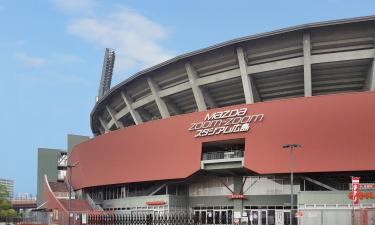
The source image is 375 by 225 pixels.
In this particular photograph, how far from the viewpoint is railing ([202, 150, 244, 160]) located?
53.0 metres

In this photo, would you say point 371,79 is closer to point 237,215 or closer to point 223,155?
point 223,155

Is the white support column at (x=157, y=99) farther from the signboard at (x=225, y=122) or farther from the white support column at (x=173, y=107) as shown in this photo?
the signboard at (x=225, y=122)

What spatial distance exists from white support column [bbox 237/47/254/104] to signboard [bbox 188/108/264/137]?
2.06 metres

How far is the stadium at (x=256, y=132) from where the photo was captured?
4750 cm

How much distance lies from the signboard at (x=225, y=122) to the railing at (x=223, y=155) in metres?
2.43

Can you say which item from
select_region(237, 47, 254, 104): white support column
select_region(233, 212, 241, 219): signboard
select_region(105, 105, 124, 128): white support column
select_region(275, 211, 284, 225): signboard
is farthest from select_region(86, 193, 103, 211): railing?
select_region(237, 47, 254, 104): white support column

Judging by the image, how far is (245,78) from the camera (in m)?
→ 53.1

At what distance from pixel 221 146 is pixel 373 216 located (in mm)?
30633

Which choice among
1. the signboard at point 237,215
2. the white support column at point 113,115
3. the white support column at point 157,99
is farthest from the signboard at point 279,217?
the white support column at point 113,115

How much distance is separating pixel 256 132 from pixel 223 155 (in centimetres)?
482

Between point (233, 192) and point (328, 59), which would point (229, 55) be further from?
point (233, 192)

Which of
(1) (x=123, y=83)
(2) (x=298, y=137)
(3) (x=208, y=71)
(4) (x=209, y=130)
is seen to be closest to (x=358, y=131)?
(2) (x=298, y=137)

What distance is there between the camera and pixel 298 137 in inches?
1933

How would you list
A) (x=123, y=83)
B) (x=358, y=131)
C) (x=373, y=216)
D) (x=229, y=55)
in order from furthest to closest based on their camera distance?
(x=123, y=83) < (x=229, y=55) < (x=358, y=131) < (x=373, y=216)
